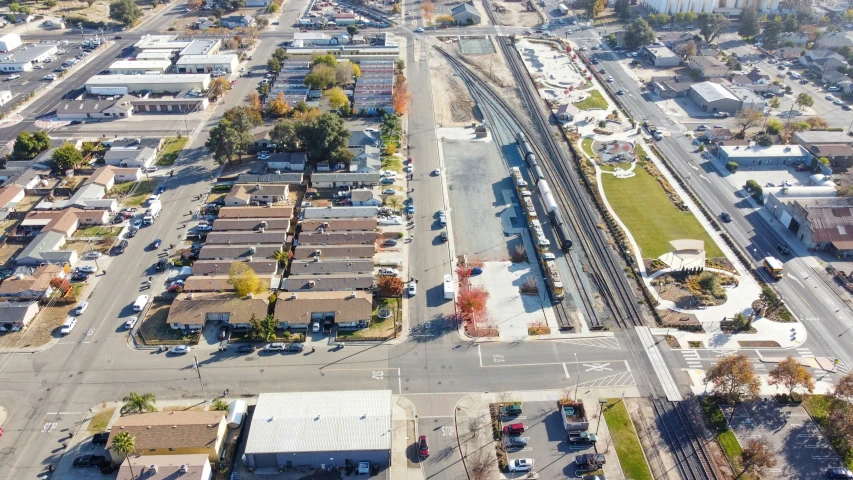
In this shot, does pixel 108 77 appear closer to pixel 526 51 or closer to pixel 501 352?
pixel 526 51

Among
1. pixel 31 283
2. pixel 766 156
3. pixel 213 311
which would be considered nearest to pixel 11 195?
pixel 31 283

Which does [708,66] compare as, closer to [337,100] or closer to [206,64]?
[337,100]

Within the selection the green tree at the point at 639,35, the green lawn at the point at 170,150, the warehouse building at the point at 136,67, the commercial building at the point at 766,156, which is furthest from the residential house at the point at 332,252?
the green tree at the point at 639,35

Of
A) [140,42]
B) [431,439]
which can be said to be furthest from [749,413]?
[140,42]

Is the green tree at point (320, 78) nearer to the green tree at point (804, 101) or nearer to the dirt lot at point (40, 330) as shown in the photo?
the dirt lot at point (40, 330)

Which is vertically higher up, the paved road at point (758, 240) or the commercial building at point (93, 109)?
the commercial building at point (93, 109)

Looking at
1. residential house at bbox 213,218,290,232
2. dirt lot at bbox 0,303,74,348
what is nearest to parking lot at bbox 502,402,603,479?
residential house at bbox 213,218,290,232
